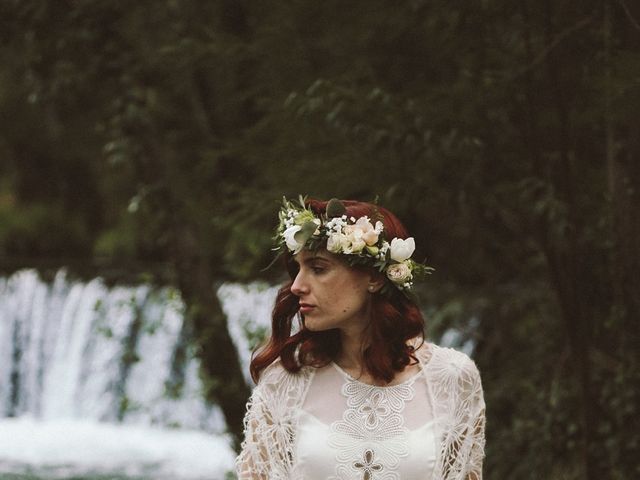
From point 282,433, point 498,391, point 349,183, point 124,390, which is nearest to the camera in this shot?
point 282,433

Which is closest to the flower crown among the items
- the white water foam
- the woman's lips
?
the woman's lips

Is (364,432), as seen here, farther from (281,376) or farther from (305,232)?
(305,232)

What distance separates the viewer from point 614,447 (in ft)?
16.7

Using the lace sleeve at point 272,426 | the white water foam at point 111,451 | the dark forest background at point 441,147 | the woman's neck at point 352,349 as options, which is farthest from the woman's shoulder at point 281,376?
the white water foam at point 111,451

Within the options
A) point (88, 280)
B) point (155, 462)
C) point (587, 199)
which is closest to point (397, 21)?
point (587, 199)

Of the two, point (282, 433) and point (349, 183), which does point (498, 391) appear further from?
point (282, 433)

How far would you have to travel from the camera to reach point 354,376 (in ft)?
9.48

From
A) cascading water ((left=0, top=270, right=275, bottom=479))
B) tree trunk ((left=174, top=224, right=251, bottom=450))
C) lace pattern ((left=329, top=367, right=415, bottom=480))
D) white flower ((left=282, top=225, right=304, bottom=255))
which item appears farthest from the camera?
cascading water ((left=0, top=270, right=275, bottom=479))

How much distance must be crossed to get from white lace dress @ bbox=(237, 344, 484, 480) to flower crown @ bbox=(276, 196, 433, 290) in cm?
26

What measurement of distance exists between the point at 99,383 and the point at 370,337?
7.88 metres

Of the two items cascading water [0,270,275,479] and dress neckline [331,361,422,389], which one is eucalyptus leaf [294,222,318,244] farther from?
cascading water [0,270,275,479]

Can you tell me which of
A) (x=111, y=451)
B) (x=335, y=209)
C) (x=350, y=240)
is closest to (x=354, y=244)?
(x=350, y=240)

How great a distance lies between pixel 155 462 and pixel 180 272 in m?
2.25

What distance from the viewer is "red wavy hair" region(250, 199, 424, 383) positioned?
9.41 feet
